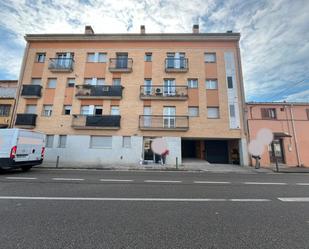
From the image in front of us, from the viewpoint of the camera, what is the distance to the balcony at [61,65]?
1744cm

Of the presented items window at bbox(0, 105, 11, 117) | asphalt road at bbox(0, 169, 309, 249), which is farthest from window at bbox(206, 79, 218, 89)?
window at bbox(0, 105, 11, 117)

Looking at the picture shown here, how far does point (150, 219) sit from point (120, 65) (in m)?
16.9

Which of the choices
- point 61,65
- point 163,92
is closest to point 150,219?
point 163,92

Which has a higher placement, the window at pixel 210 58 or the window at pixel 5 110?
the window at pixel 210 58

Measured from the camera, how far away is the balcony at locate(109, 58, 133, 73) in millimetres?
17375

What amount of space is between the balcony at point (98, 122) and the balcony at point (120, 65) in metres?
5.08

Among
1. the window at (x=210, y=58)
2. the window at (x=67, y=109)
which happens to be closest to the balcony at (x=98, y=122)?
the window at (x=67, y=109)

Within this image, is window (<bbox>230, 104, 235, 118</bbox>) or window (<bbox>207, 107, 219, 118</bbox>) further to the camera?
window (<bbox>207, 107, 219, 118</bbox>)

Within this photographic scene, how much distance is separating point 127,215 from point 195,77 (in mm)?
16101

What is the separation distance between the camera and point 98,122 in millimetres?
16312

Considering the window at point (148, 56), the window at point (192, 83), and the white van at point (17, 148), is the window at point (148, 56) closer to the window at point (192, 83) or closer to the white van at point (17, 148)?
the window at point (192, 83)

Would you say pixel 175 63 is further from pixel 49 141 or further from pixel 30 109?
pixel 30 109

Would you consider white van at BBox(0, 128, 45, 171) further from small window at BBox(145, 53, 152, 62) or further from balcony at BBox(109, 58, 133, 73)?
small window at BBox(145, 53, 152, 62)

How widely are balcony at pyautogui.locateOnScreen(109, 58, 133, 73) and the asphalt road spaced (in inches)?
560
